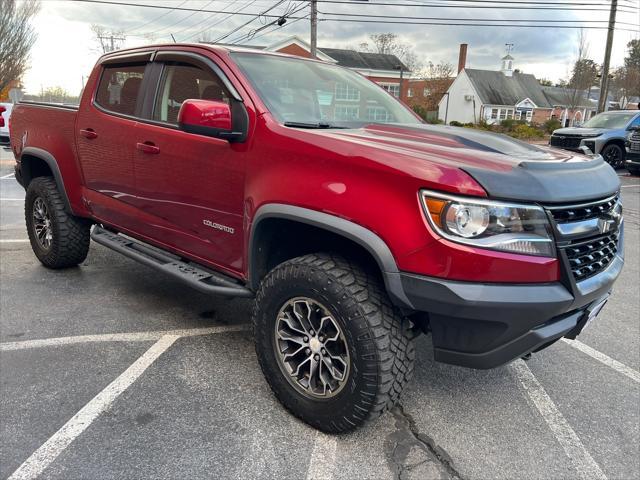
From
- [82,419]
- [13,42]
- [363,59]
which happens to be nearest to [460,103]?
[363,59]

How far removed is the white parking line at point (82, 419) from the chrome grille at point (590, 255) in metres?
2.48

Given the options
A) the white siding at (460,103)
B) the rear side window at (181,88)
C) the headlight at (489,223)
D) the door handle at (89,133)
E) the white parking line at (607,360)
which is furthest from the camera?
the white siding at (460,103)

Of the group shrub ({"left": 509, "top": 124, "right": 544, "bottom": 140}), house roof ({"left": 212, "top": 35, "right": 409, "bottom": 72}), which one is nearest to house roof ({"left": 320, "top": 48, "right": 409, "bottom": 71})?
house roof ({"left": 212, "top": 35, "right": 409, "bottom": 72})

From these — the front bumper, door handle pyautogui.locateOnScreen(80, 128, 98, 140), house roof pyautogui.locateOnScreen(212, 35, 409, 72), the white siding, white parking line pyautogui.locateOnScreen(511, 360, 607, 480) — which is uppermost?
house roof pyautogui.locateOnScreen(212, 35, 409, 72)

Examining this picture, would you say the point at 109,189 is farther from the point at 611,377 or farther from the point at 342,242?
the point at 611,377

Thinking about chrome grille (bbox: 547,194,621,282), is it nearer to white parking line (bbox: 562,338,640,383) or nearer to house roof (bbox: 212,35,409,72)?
white parking line (bbox: 562,338,640,383)

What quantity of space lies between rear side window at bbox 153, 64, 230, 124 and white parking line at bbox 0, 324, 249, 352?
4.98 feet

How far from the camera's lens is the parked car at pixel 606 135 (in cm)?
1366

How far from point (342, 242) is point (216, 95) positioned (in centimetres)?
136

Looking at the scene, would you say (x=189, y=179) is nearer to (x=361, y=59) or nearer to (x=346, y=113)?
(x=346, y=113)

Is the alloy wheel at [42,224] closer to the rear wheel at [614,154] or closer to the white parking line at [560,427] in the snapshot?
the white parking line at [560,427]

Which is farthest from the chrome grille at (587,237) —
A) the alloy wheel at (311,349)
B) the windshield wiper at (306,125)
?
the windshield wiper at (306,125)

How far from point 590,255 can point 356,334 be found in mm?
1139

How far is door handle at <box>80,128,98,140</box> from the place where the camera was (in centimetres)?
398
